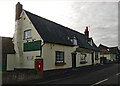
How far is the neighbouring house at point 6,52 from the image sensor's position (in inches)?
587

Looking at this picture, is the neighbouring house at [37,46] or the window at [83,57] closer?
the neighbouring house at [37,46]

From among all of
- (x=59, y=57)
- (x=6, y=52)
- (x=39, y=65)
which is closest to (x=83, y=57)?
(x=59, y=57)

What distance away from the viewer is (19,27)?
1622 cm

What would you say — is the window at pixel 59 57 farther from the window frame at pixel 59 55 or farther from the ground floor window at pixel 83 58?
the ground floor window at pixel 83 58

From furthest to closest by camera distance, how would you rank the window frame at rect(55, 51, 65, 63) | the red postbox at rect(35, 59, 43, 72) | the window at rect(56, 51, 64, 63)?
1. the window at rect(56, 51, 64, 63)
2. the window frame at rect(55, 51, 65, 63)
3. the red postbox at rect(35, 59, 43, 72)

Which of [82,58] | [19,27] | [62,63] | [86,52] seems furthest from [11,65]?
[86,52]

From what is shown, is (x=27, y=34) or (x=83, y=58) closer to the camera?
(x=27, y=34)

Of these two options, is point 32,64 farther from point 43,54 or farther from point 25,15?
point 25,15

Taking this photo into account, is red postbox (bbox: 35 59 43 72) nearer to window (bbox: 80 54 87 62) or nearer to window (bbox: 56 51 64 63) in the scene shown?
window (bbox: 56 51 64 63)

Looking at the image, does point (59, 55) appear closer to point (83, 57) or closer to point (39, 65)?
point (39, 65)

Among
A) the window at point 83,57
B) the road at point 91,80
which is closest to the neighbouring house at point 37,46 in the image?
the road at point 91,80

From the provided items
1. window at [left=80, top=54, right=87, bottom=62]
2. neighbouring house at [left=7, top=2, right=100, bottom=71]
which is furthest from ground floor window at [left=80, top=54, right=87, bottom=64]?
neighbouring house at [left=7, top=2, right=100, bottom=71]

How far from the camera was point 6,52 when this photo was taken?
15.2 metres

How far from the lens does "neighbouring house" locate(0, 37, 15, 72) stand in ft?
48.9
